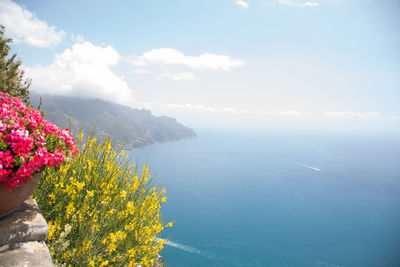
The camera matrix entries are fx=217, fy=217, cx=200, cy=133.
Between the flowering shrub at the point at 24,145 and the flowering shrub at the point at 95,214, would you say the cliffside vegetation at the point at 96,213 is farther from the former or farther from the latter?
the flowering shrub at the point at 24,145

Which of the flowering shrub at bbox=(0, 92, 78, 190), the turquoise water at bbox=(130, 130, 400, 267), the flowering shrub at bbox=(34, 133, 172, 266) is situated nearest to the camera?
the flowering shrub at bbox=(0, 92, 78, 190)

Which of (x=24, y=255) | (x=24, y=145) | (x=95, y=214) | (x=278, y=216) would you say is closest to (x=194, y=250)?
(x=278, y=216)

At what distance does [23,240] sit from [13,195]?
0.56 meters

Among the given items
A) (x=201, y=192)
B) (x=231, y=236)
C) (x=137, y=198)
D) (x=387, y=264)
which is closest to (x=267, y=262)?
(x=231, y=236)

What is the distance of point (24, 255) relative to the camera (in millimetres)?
2404

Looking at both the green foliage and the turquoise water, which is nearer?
the green foliage

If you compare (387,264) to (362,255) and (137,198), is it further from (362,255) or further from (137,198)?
(137,198)

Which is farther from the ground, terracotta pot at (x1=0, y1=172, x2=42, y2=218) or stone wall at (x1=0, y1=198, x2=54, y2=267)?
terracotta pot at (x1=0, y1=172, x2=42, y2=218)

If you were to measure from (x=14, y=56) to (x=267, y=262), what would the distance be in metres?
79.9

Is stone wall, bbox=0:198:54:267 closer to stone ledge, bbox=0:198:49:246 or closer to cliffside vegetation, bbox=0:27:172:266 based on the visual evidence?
stone ledge, bbox=0:198:49:246

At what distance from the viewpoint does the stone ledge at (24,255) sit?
226cm

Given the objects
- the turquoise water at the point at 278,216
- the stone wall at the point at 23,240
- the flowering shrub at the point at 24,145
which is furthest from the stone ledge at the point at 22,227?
the turquoise water at the point at 278,216

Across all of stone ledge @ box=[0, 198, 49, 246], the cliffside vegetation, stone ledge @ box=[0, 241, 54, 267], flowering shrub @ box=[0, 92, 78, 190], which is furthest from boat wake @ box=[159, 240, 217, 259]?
flowering shrub @ box=[0, 92, 78, 190]

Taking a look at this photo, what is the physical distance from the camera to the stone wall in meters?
2.32
